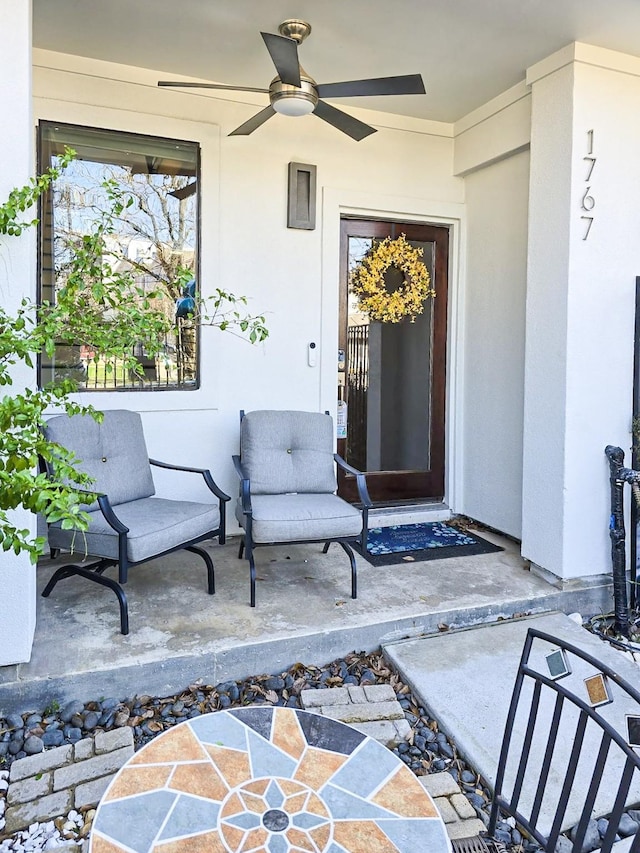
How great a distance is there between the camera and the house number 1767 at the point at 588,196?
3.15 metres

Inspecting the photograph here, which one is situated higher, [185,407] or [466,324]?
[466,324]

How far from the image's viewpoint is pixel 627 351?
332 cm

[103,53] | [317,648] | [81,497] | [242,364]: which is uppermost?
[103,53]

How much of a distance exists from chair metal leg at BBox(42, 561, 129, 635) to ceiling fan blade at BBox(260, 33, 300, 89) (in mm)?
2322

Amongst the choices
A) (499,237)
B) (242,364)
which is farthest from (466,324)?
(242,364)

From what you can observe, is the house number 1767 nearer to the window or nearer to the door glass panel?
the door glass panel

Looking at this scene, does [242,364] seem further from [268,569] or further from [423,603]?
[423,603]

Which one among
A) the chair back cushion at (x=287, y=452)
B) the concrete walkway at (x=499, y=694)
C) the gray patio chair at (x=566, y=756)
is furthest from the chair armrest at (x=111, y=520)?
the gray patio chair at (x=566, y=756)

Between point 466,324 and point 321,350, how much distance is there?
3.74ft

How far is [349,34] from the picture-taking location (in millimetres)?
3131

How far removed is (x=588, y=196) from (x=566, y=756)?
2.64 m

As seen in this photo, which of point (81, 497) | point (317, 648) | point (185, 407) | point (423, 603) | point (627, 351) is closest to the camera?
point (81, 497)

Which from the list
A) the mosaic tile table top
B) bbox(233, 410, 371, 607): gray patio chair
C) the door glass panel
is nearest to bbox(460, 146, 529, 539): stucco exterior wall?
the door glass panel

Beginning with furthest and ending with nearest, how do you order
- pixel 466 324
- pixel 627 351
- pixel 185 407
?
pixel 466 324 → pixel 185 407 → pixel 627 351
